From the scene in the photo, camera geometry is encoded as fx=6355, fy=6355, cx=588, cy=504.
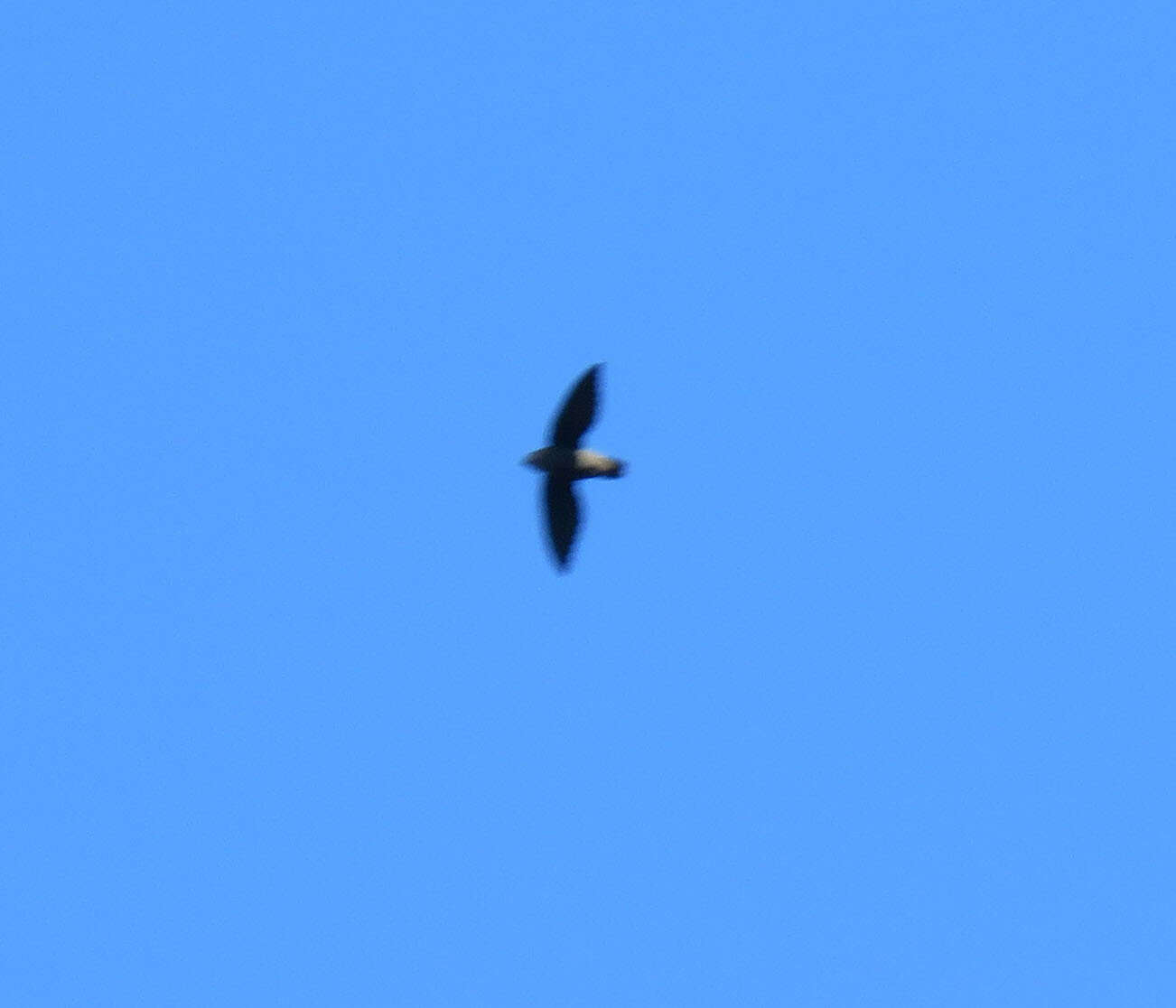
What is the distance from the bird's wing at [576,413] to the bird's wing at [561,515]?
0.51 meters

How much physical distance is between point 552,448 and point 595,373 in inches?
36.6

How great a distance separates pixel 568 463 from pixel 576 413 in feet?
1.91

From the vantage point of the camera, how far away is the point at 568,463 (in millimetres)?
63844

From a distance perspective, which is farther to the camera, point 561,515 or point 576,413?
point 561,515

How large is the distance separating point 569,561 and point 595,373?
2056 millimetres

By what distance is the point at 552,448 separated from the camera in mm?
63844

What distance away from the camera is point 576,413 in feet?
209

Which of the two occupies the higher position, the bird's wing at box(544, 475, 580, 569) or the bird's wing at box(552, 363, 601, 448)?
the bird's wing at box(552, 363, 601, 448)

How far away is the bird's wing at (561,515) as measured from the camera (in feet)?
211

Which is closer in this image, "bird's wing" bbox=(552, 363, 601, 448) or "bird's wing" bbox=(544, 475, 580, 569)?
"bird's wing" bbox=(552, 363, 601, 448)

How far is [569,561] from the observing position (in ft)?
211

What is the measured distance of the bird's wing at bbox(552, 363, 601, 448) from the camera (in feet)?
208

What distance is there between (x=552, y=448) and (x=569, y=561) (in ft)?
4.03

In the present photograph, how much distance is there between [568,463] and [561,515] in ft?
2.31
